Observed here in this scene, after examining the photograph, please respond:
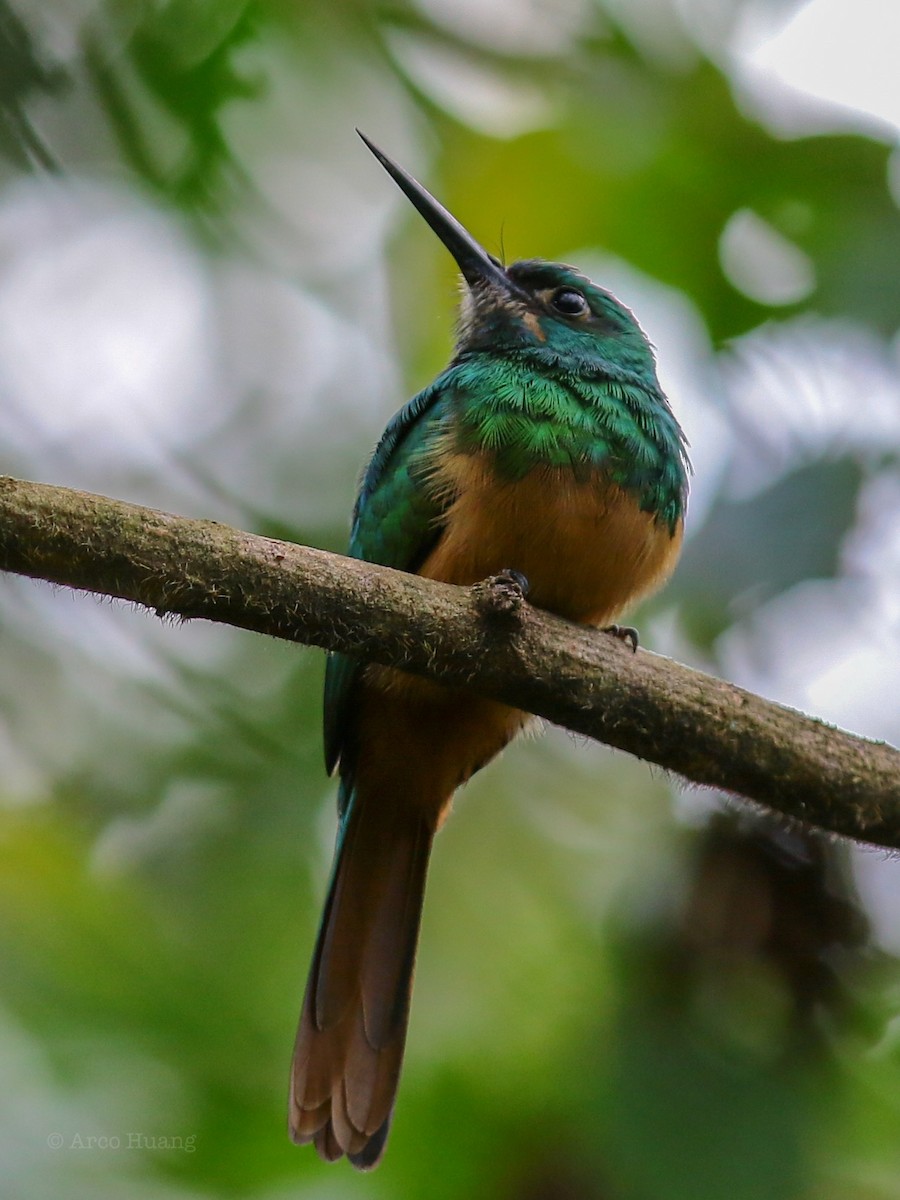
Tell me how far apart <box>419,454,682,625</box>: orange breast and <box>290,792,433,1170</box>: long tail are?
0.70m

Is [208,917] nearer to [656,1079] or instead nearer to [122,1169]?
[122,1169]

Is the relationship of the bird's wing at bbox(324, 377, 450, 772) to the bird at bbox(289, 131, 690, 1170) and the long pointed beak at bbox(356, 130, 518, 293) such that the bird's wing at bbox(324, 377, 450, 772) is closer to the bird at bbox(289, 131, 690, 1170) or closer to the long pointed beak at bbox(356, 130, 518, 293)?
the bird at bbox(289, 131, 690, 1170)

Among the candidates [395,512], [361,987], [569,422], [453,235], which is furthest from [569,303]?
[361,987]

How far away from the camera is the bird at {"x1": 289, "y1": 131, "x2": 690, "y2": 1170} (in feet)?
9.25

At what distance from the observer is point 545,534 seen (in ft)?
9.09

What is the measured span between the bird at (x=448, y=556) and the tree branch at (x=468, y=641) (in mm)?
415

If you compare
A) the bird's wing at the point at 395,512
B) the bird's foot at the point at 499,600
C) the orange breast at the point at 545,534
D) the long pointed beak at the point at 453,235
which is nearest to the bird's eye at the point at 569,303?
Answer: the long pointed beak at the point at 453,235

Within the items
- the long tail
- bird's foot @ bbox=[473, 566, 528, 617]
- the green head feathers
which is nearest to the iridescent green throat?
the green head feathers

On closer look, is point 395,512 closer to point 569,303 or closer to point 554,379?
point 554,379

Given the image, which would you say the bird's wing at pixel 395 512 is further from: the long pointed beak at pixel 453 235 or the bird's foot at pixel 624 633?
the long pointed beak at pixel 453 235

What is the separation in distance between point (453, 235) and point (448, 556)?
44.4 inches

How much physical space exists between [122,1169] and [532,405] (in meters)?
1.70

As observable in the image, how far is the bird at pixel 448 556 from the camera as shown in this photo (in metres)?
2.82

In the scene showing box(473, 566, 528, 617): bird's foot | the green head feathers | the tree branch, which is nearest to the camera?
the tree branch
